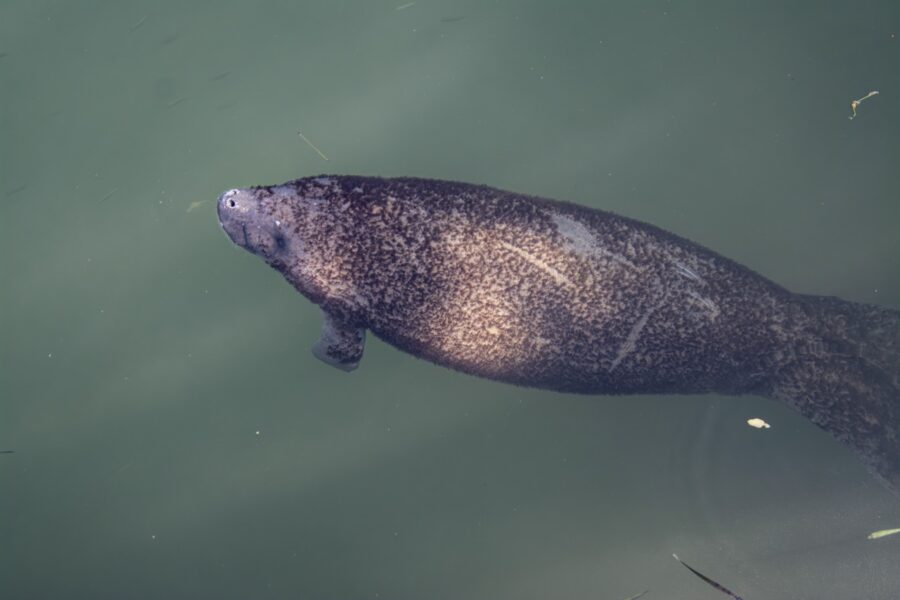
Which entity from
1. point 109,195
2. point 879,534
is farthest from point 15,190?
point 879,534

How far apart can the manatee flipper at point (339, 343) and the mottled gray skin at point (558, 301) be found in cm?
3

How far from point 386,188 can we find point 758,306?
318 centimetres

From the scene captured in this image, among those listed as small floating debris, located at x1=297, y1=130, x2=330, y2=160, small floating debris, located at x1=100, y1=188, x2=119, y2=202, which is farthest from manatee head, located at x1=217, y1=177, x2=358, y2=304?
small floating debris, located at x1=100, y1=188, x2=119, y2=202

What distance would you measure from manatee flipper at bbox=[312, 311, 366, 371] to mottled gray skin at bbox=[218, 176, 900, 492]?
0.03 metres

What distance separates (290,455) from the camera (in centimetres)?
686

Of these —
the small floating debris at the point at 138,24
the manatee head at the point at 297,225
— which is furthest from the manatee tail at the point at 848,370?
the small floating debris at the point at 138,24

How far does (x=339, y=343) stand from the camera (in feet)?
18.2

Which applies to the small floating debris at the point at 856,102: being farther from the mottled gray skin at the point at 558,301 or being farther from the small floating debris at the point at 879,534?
the small floating debris at the point at 879,534

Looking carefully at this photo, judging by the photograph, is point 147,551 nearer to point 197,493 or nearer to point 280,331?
point 197,493

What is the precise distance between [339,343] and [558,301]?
1968mm

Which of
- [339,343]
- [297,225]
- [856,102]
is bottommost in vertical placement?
[339,343]

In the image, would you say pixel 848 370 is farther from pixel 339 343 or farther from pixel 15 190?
pixel 15 190

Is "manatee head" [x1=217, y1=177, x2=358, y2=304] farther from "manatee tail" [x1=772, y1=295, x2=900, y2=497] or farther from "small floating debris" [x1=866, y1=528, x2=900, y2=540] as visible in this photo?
"small floating debris" [x1=866, y1=528, x2=900, y2=540]

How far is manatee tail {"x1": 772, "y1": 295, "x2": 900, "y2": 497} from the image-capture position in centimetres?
523
